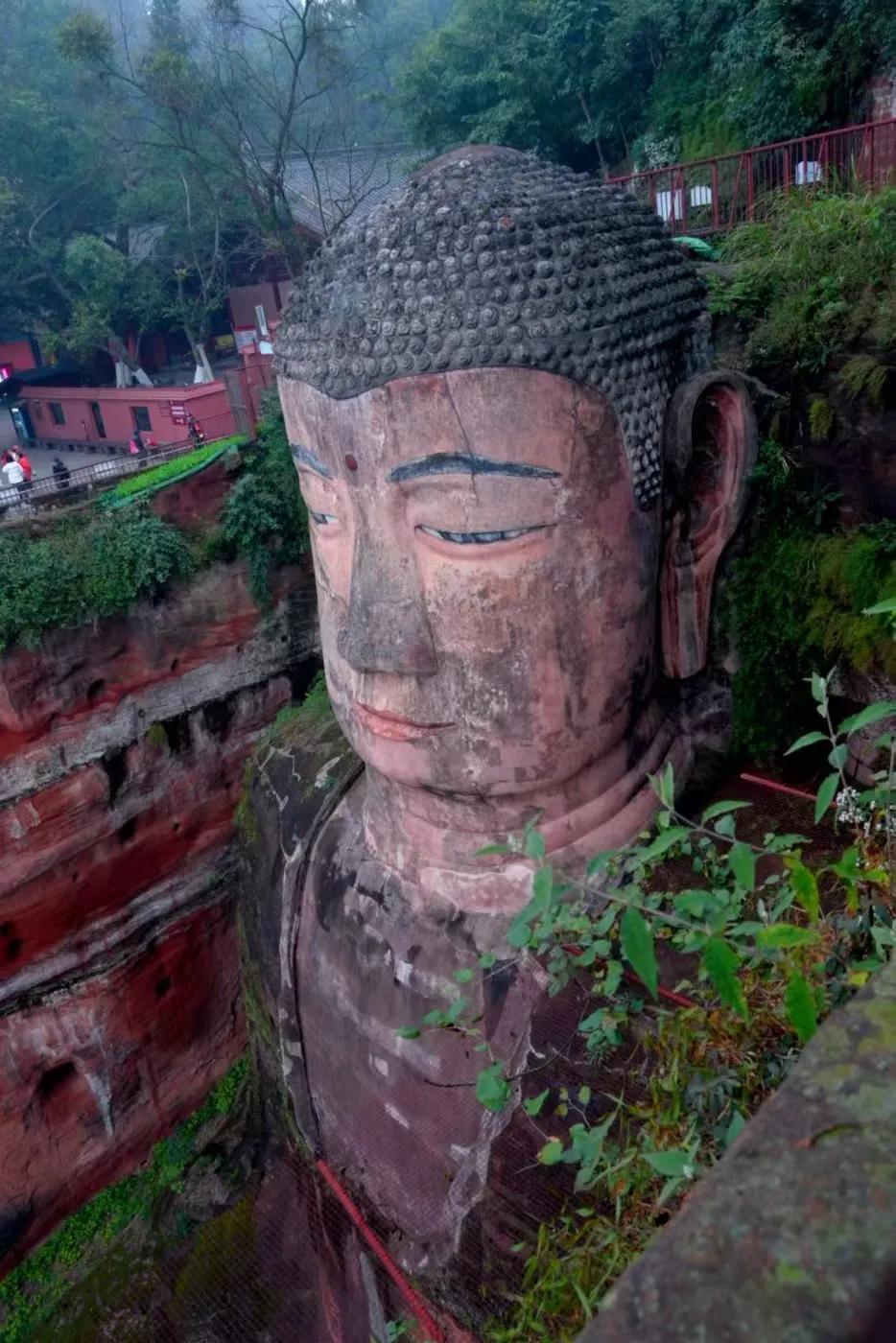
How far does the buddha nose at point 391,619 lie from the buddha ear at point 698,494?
0.93 m

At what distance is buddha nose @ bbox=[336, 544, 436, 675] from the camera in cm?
317

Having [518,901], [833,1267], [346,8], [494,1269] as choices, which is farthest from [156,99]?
[833,1267]

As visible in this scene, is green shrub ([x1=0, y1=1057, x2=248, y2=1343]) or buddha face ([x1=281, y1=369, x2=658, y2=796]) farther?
green shrub ([x1=0, y1=1057, x2=248, y2=1343])

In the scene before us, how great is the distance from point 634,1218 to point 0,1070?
6.21 m

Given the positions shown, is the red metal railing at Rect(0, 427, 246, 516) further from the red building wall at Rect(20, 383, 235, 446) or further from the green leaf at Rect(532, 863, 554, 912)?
the green leaf at Rect(532, 863, 554, 912)

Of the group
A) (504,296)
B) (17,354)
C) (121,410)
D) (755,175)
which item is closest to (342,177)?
(121,410)

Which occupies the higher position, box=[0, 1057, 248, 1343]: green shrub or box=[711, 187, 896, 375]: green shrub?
box=[711, 187, 896, 375]: green shrub

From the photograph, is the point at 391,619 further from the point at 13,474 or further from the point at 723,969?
the point at 13,474

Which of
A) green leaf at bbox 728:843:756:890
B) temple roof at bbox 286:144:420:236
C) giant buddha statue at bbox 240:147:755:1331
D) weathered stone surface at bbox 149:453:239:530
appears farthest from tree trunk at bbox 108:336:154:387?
green leaf at bbox 728:843:756:890

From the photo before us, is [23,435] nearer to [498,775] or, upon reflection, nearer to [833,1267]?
[498,775]

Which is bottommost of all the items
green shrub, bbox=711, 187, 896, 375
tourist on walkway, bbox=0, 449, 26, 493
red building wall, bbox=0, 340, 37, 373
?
tourist on walkway, bbox=0, 449, 26, 493

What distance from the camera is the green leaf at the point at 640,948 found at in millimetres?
1401

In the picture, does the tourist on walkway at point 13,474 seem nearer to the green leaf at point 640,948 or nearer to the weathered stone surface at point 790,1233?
the green leaf at point 640,948

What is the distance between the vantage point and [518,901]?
3.53m
